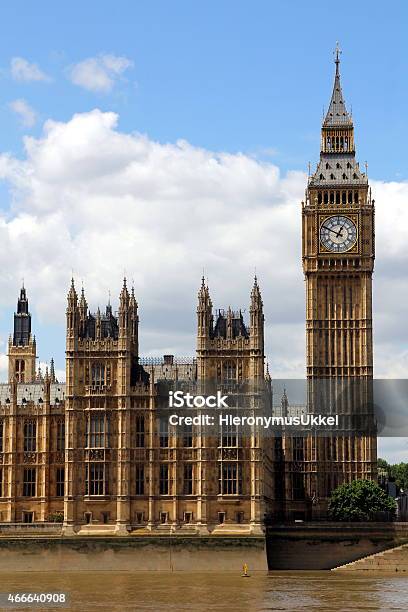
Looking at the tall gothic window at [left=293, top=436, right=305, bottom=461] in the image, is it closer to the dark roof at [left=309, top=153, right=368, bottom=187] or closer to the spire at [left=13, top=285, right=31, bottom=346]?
the dark roof at [left=309, top=153, right=368, bottom=187]

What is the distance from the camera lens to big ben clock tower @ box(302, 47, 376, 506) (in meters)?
154

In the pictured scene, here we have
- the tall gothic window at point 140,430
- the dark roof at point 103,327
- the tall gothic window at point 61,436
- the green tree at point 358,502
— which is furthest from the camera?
the green tree at point 358,502

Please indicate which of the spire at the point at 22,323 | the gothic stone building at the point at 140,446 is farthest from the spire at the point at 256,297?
the spire at the point at 22,323

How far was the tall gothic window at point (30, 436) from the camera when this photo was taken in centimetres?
13562

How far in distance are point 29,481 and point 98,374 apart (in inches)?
529

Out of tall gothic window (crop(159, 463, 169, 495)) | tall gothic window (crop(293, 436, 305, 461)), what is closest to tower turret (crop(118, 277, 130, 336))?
tall gothic window (crop(159, 463, 169, 495))

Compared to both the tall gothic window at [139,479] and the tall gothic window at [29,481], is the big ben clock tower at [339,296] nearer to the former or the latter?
the tall gothic window at [139,479]

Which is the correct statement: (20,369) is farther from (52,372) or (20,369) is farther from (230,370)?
(230,370)

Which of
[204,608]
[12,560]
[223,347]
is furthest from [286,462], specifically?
[204,608]

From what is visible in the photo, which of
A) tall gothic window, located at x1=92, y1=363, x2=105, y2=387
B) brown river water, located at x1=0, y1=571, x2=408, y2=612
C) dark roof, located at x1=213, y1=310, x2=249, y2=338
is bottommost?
brown river water, located at x1=0, y1=571, x2=408, y2=612

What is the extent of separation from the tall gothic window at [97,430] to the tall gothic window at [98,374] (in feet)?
9.33

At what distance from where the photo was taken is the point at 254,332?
13038cm

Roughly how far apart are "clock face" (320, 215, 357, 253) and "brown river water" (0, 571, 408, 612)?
Answer: 42.4 m

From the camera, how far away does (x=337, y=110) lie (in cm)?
16425
